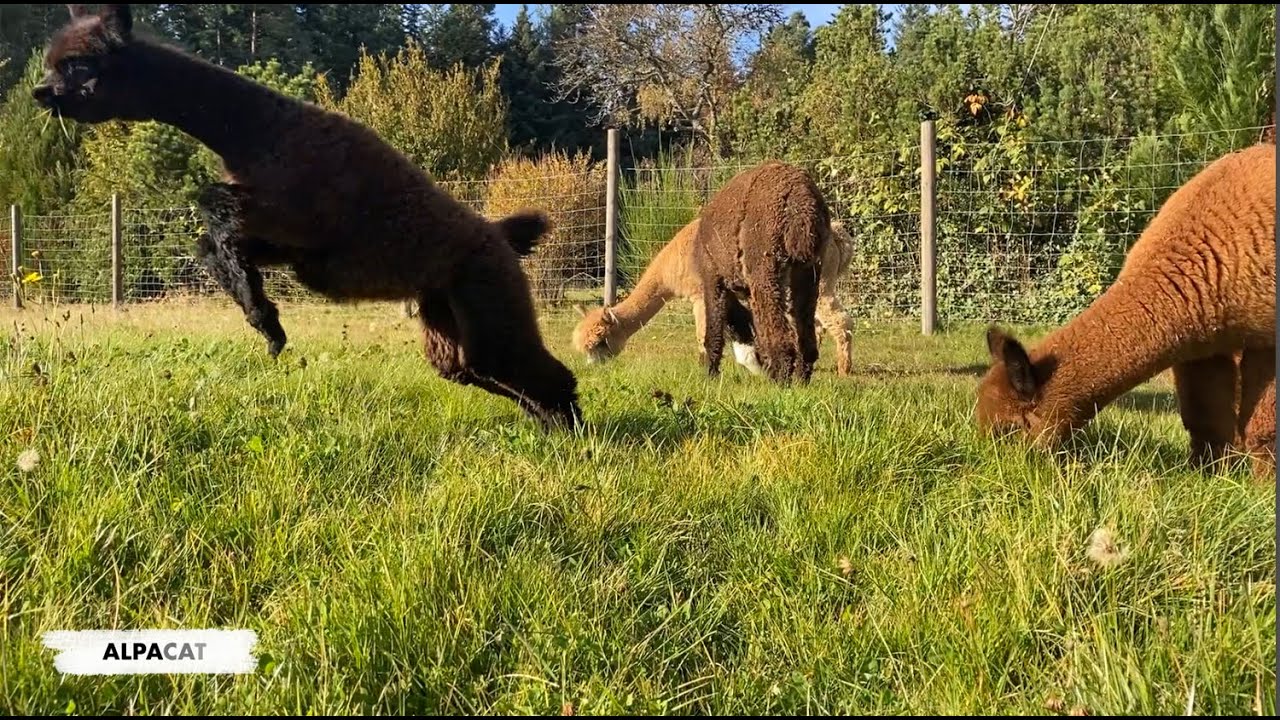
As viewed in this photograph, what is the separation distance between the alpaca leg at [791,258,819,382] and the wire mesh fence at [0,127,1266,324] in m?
3.43

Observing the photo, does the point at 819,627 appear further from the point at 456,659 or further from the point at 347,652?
the point at 347,652

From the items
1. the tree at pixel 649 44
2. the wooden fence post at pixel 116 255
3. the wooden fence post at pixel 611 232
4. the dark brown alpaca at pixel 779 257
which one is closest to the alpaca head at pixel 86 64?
the tree at pixel 649 44

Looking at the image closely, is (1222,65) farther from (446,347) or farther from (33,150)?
(33,150)

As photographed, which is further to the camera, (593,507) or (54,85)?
(593,507)

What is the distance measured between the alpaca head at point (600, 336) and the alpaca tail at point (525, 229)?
14.7 ft

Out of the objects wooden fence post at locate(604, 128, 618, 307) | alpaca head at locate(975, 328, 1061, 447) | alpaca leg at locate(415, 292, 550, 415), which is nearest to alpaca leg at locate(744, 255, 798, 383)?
alpaca head at locate(975, 328, 1061, 447)

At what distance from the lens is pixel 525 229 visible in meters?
4.54

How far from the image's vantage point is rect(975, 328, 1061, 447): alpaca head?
4145 mm

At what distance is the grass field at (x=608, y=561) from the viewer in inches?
88.4

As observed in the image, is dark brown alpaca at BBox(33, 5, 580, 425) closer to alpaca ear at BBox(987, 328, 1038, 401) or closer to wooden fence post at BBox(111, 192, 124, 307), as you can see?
alpaca ear at BBox(987, 328, 1038, 401)

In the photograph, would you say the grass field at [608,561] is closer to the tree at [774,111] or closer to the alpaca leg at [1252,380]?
the alpaca leg at [1252,380]

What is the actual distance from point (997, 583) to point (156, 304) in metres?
7.68

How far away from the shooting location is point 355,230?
3.65 metres

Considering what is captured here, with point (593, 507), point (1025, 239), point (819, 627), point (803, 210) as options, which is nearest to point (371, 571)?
point (593, 507)
